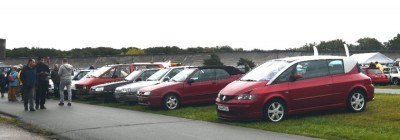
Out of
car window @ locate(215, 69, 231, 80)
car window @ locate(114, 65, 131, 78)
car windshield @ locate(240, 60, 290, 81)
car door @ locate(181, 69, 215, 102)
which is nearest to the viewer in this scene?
car windshield @ locate(240, 60, 290, 81)

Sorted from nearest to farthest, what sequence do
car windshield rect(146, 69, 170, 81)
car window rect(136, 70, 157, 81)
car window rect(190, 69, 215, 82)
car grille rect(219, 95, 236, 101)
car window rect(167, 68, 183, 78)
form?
1. car grille rect(219, 95, 236, 101)
2. car window rect(190, 69, 215, 82)
3. car window rect(167, 68, 183, 78)
4. car windshield rect(146, 69, 170, 81)
5. car window rect(136, 70, 157, 81)

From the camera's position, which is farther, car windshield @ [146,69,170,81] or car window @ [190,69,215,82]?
car windshield @ [146,69,170,81]

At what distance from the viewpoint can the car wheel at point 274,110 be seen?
448 inches

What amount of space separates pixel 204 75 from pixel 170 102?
1.45m

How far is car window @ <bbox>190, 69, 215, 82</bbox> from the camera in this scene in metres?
16.0

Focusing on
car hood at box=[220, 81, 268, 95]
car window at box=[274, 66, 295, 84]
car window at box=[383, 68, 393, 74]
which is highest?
car window at box=[383, 68, 393, 74]

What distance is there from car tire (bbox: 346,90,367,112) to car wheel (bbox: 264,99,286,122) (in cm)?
192

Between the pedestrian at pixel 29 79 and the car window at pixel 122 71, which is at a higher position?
the car window at pixel 122 71

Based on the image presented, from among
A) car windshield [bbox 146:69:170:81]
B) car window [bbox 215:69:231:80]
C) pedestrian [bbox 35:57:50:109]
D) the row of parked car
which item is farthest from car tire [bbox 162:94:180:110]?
pedestrian [bbox 35:57:50:109]

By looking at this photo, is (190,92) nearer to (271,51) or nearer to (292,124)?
(292,124)

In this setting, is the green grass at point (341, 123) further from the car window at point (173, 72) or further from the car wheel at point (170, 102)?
the car window at point (173, 72)

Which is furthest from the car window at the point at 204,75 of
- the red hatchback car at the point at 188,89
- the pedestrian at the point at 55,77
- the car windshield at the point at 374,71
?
the car windshield at the point at 374,71

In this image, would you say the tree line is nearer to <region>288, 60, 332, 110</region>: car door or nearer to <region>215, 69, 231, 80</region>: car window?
<region>215, 69, 231, 80</region>: car window

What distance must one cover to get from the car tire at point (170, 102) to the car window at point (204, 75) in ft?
2.91
